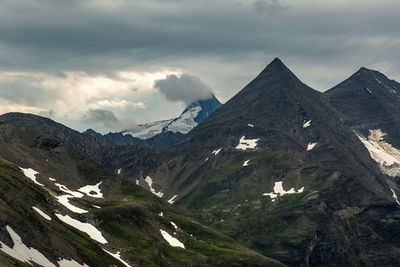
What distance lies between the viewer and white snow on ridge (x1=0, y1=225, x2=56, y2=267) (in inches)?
4743

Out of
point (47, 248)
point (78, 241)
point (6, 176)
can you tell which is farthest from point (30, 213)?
point (6, 176)

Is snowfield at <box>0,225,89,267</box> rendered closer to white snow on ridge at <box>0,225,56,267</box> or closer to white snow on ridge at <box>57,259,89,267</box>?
white snow on ridge at <box>0,225,56,267</box>

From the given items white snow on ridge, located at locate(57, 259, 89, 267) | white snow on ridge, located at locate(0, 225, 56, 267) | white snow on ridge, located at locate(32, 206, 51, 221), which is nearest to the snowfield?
white snow on ridge, located at locate(0, 225, 56, 267)

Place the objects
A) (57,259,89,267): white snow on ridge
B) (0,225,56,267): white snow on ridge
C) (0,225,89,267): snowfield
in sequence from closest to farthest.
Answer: (0,225,89,267): snowfield, (0,225,56,267): white snow on ridge, (57,259,89,267): white snow on ridge

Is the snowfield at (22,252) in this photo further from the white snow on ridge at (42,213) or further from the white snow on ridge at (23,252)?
the white snow on ridge at (42,213)

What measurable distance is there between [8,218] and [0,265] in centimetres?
3730

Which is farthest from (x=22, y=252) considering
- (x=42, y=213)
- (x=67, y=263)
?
(x=42, y=213)

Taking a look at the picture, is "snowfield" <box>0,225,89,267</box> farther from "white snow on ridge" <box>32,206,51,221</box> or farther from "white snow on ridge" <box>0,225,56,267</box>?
"white snow on ridge" <box>32,206,51,221</box>

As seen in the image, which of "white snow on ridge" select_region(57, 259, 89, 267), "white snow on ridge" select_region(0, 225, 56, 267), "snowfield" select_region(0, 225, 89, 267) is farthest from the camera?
"white snow on ridge" select_region(57, 259, 89, 267)

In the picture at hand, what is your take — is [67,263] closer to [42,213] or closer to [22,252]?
[22,252]

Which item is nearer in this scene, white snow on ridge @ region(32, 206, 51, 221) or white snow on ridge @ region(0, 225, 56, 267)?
white snow on ridge @ region(0, 225, 56, 267)

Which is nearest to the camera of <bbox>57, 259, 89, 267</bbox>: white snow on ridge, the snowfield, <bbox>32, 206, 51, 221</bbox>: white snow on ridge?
the snowfield

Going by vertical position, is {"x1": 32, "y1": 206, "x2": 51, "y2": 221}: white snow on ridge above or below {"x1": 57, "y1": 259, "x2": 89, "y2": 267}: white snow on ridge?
above

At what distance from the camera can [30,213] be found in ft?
499
